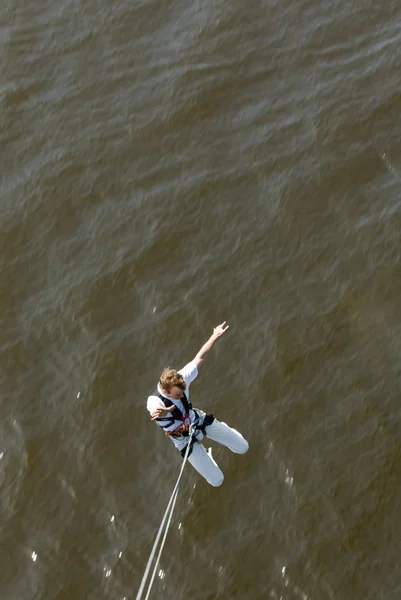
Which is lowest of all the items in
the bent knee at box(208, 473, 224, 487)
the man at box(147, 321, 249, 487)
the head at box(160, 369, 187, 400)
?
the bent knee at box(208, 473, 224, 487)

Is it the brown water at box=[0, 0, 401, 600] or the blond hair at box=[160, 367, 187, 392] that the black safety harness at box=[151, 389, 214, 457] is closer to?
the blond hair at box=[160, 367, 187, 392]

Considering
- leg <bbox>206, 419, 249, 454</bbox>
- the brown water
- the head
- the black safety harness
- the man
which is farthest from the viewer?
the brown water

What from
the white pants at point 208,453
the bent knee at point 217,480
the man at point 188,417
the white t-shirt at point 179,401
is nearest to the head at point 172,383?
the man at point 188,417

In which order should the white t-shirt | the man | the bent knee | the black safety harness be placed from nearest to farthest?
the man
the white t-shirt
the black safety harness
the bent knee

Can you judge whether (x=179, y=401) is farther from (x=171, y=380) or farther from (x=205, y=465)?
(x=205, y=465)

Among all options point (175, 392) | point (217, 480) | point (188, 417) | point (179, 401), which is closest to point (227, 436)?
point (217, 480)

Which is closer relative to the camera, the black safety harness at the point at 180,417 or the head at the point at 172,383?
the head at the point at 172,383

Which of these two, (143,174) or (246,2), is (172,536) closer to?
(143,174)

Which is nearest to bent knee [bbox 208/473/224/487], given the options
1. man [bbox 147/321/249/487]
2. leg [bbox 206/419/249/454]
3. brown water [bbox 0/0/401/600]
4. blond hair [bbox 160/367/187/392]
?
man [bbox 147/321/249/487]

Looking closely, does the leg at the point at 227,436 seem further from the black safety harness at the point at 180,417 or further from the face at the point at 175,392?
the face at the point at 175,392
